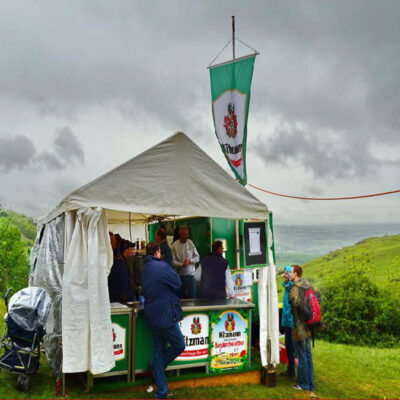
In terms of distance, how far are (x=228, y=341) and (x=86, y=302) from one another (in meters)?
2.15

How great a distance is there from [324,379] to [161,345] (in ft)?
11.0

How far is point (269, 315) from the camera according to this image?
19.2 feet

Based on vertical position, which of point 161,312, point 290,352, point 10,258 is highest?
point 10,258

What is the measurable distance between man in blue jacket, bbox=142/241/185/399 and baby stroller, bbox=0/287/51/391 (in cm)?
140

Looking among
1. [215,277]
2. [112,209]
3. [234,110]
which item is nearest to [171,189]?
[112,209]

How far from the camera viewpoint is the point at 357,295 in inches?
570

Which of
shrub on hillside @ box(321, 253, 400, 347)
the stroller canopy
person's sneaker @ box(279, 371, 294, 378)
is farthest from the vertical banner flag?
shrub on hillside @ box(321, 253, 400, 347)

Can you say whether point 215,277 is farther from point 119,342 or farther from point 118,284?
point 119,342

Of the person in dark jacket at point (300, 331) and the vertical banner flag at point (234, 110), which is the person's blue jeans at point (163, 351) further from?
the vertical banner flag at point (234, 110)

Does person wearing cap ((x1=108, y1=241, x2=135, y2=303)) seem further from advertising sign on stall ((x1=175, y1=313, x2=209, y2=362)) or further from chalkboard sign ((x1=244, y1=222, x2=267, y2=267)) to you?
chalkboard sign ((x1=244, y1=222, x2=267, y2=267))

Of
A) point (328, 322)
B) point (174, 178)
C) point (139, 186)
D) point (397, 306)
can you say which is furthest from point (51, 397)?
point (397, 306)

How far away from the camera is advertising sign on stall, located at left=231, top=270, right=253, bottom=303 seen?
7719 mm

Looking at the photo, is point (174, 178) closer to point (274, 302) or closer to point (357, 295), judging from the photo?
point (274, 302)

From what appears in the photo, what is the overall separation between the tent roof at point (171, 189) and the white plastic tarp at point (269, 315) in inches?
39.1
